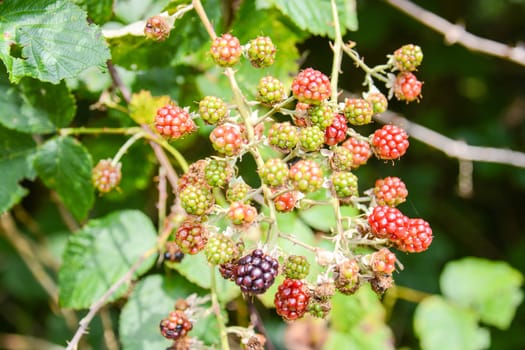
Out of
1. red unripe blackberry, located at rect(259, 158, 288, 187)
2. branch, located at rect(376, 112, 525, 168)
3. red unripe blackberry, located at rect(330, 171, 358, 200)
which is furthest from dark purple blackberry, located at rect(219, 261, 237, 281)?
branch, located at rect(376, 112, 525, 168)

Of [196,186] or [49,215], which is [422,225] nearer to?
[196,186]

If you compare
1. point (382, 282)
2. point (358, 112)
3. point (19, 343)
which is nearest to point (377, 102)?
point (358, 112)

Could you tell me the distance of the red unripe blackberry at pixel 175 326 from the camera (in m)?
1.80

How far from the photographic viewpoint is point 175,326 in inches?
71.1

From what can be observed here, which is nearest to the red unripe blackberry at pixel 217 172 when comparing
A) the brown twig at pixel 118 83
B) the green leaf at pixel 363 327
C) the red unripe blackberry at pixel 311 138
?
the red unripe blackberry at pixel 311 138

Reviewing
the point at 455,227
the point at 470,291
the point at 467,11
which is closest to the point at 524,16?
the point at 467,11

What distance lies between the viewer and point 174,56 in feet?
7.46

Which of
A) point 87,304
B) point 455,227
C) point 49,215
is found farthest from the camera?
point 455,227

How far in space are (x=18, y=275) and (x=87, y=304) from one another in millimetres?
1589

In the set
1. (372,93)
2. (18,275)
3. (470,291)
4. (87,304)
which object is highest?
(372,93)

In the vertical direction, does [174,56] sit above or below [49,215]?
above

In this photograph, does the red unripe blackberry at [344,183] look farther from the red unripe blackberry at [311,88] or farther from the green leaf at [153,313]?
the green leaf at [153,313]

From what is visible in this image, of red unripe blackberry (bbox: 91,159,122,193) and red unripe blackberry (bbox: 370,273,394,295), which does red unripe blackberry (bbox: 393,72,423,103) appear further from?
red unripe blackberry (bbox: 91,159,122,193)

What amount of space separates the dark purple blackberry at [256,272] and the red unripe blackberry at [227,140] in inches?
11.2
